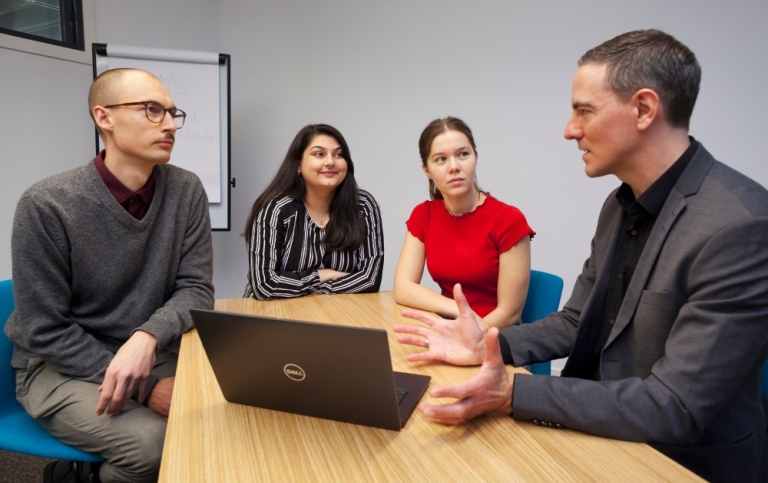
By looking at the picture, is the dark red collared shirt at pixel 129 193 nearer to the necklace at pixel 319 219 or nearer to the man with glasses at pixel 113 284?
the man with glasses at pixel 113 284

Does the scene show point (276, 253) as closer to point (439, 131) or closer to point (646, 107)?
point (439, 131)

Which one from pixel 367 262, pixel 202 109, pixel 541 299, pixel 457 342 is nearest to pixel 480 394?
pixel 457 342

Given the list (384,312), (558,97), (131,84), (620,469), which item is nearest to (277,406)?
(620,469)

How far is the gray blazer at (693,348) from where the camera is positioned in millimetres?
936

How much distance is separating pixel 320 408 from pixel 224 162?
2.90m

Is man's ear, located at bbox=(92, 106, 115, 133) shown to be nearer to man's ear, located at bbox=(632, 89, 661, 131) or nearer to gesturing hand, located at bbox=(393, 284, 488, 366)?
gesturing hand, located at bbox=(393, 284, 488, 366)

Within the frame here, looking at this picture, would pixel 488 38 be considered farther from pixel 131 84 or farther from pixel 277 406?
pixel 277 406

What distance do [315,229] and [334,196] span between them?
228mm

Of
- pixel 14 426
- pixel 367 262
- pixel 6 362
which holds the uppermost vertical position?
pixel 367 262

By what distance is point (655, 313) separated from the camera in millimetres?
1083

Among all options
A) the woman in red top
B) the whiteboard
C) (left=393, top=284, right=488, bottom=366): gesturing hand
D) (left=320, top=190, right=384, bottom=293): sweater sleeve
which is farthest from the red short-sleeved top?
the whiteboard

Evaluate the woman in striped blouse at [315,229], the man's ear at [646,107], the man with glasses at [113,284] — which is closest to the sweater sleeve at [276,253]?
the woman in striped blouse at [315,229]

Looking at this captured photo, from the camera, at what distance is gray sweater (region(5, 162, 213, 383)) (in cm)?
150

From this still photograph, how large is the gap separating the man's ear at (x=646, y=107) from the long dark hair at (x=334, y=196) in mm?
1387
